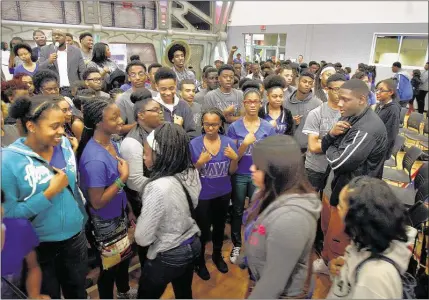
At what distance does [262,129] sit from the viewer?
260cm

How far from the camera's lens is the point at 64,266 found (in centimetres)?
159

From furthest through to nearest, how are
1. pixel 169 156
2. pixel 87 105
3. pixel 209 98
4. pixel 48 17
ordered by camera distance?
pixel 48 17, pixel 209 98, pixel 87 105, pixel 169 156

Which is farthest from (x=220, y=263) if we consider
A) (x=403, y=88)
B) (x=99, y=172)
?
(x=403, y=88)

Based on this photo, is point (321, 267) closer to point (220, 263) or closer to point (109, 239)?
point (220, 263)

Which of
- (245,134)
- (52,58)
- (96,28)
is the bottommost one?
(245,134)

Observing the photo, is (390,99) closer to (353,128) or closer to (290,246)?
(353,128)

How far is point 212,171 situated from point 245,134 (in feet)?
1.61

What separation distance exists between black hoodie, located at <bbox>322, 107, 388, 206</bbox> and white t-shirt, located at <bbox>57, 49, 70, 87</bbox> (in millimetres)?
3542

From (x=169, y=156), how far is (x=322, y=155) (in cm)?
162

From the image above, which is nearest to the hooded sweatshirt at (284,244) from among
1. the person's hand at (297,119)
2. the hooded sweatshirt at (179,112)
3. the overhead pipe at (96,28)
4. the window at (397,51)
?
the hooded sweatshirt at (179,112)

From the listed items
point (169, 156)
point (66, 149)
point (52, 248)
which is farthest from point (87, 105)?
point (52, 248)

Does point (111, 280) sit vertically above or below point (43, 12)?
below


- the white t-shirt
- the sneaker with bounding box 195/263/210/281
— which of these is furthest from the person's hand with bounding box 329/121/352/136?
the white t-shirt

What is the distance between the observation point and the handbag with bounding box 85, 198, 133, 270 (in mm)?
1775
